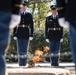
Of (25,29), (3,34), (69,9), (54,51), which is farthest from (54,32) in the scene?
(3,34)

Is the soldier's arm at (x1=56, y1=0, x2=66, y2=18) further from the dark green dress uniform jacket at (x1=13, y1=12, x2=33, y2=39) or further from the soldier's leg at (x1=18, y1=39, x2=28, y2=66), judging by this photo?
the soldier's leg at (x1=18, y1=39, x2=28, y2=66)

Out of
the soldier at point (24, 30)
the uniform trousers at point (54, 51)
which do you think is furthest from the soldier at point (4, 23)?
the uniform trousers at point (54, 51)

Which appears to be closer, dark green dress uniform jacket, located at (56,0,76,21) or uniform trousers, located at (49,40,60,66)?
dark green dress uniform jacket, located at (56,0,76,21)

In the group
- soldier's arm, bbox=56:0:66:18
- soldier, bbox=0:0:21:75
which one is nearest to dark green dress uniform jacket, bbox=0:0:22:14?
soldier, bbox=0:0:21:75

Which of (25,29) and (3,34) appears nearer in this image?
(3,34)

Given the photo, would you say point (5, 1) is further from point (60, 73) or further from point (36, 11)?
point (36, 11)

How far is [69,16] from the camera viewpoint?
3.18m

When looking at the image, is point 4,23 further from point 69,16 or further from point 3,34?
point 69,16

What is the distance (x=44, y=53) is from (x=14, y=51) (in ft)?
4.62

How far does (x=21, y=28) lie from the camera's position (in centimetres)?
1024

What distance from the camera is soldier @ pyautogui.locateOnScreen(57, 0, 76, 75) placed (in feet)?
10.2

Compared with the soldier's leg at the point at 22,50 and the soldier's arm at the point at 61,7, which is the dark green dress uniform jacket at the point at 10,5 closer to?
the soldier's arm at the point at 61,7

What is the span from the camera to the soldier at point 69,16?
3105 mm

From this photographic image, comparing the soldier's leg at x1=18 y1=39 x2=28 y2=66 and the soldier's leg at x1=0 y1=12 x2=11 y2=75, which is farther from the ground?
the soldier's leg at x1=0 y1=12 x2=11 y2=75
